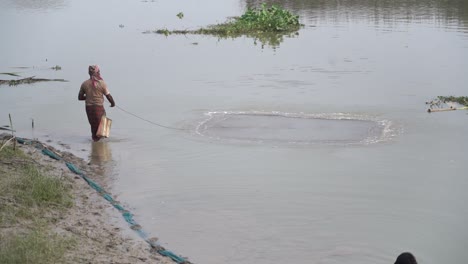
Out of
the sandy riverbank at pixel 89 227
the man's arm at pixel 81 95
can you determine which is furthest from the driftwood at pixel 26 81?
the sandy riverbank at pixel 89 227

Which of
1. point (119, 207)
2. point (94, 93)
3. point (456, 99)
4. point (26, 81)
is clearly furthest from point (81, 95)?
point (456, 99)

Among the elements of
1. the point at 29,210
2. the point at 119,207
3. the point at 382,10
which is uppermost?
the point at 382,10

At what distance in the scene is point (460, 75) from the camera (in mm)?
17547

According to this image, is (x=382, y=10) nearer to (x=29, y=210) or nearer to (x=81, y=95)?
(x=81, y=95)

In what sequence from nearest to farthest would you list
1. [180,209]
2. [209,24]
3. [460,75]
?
1. [180,209]
2. [460,75]
3. [209,24]

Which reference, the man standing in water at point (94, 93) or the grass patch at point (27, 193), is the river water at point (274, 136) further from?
the grass patch at point (27, 193)

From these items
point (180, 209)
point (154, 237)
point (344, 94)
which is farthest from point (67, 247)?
point (344, 94)

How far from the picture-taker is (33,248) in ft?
19.5

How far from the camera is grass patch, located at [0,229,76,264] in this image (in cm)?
570

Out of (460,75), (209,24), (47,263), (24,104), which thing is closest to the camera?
(47,263)

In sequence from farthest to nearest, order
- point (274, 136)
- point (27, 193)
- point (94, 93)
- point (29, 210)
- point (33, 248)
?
1. point (274, 136)
2. point (94, 93)
3. point (27, 193)
4. point (29, 210)
5. point (33, 248)

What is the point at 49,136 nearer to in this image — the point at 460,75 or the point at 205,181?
the point at 205,181

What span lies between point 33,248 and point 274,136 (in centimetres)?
656

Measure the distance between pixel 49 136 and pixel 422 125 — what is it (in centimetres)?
638
